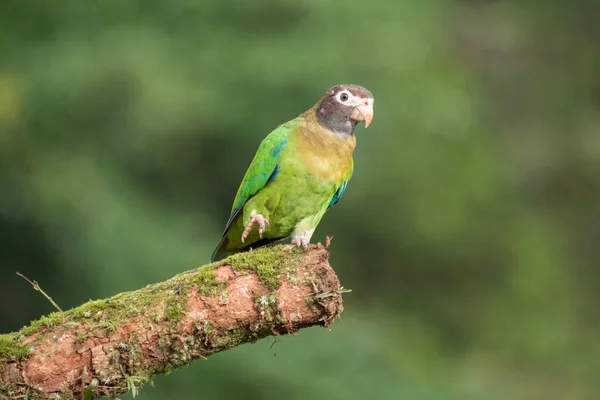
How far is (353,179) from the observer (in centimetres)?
1056

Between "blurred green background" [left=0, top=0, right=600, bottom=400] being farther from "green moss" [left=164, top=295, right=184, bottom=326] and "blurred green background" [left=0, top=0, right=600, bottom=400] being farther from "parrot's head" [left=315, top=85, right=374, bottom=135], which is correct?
"green moss" [left=164, top=295, right=184, bottom=326]

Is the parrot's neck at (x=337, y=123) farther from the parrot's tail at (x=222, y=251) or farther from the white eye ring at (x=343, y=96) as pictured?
the parrot's tail at (x=222, y=251)

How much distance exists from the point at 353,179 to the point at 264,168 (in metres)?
5.10

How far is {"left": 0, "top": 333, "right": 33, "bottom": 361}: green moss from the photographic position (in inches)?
146

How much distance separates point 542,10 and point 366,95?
10736mm

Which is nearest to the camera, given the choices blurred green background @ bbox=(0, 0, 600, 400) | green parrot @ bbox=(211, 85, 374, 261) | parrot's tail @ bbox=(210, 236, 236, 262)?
green parrot @ bbox=(211, 85, 374, 261)

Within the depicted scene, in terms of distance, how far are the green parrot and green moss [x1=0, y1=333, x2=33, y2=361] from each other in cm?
179

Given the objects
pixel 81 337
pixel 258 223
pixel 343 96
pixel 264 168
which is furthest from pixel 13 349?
pixel 343 96

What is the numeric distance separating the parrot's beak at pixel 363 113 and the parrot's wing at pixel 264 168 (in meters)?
0.42

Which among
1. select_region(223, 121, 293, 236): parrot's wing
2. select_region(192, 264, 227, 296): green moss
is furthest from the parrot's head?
select_region(192, 264, 227, 296): green moss

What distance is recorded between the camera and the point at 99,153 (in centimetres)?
965

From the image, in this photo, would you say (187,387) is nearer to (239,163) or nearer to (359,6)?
(239,163)

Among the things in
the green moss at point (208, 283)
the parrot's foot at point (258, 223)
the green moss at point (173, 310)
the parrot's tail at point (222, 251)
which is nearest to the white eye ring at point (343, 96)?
the parrot's foot at point (258, 223)

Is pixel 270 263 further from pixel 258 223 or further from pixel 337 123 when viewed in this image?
pixel 337 123
